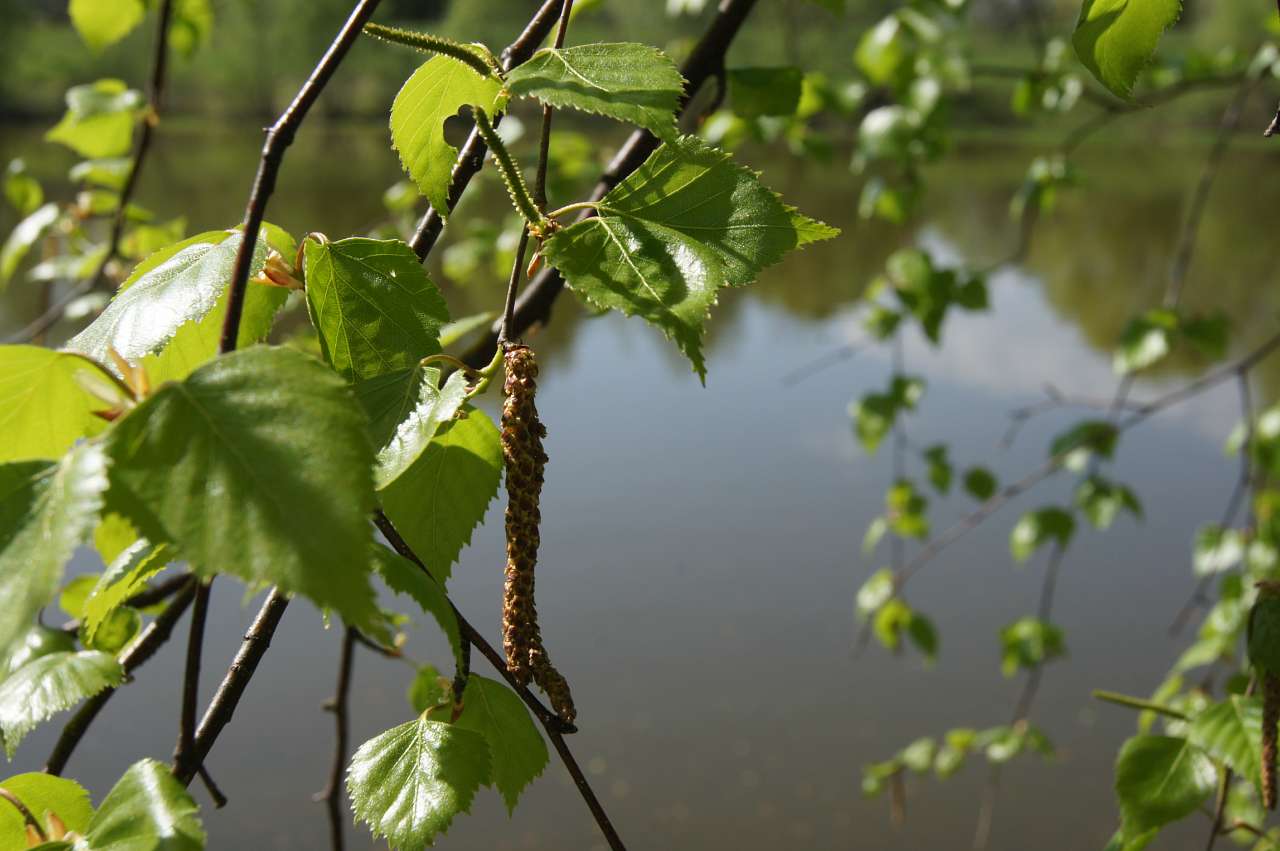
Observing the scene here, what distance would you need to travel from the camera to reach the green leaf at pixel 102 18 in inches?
29.4

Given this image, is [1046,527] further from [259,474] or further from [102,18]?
[259,474]

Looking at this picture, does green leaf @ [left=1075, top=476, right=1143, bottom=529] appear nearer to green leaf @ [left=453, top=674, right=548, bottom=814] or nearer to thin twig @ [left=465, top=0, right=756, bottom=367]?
thin twig @ [left=465, top=0, right=756, bottom=367]

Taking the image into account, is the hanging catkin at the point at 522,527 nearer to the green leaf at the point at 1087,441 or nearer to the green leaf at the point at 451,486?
the green leaf at the point at 451,486

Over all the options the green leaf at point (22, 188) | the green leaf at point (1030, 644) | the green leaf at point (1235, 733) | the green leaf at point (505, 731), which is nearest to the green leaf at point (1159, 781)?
the green leaf at point (1235, 733)

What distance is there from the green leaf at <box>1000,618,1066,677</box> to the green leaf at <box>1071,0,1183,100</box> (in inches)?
47.8

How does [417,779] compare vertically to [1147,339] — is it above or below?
below

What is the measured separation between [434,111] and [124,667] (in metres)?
0.24

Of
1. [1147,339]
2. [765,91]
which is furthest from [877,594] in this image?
[765,91]

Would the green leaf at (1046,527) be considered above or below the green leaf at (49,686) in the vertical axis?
above

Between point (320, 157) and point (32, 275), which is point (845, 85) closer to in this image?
point (32, 275)

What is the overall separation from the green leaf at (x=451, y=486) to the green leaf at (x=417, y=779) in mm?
48

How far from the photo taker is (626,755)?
93.7 inches

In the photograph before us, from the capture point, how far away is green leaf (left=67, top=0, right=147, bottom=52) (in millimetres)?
747

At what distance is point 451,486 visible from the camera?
0.27 metres
